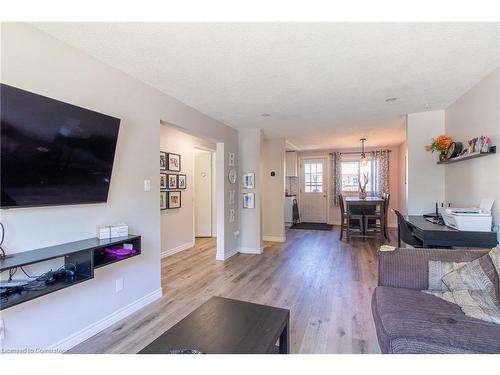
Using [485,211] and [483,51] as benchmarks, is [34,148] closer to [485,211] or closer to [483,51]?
[483,51]

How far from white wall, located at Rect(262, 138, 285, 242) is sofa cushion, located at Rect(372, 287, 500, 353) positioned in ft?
13.6

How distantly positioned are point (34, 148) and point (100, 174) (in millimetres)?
540

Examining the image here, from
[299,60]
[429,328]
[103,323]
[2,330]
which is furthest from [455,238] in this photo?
[2,330]

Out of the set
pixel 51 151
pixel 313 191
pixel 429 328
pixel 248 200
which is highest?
pixel 51 151

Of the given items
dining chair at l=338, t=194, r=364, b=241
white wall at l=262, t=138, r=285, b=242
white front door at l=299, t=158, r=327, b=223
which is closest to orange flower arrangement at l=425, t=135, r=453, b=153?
dining chair at l=338, t=194, r=364, b=241

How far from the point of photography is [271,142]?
19.9 ft

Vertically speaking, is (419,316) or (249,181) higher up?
(249,181)

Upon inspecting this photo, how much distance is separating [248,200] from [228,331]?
140 inches

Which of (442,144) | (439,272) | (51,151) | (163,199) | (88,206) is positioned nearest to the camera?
(51,151)

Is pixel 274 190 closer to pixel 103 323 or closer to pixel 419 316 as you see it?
pixel 103 323

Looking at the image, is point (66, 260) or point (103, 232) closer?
point (66, 260)

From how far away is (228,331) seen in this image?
1.46m

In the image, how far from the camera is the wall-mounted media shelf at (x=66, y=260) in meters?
1.50
